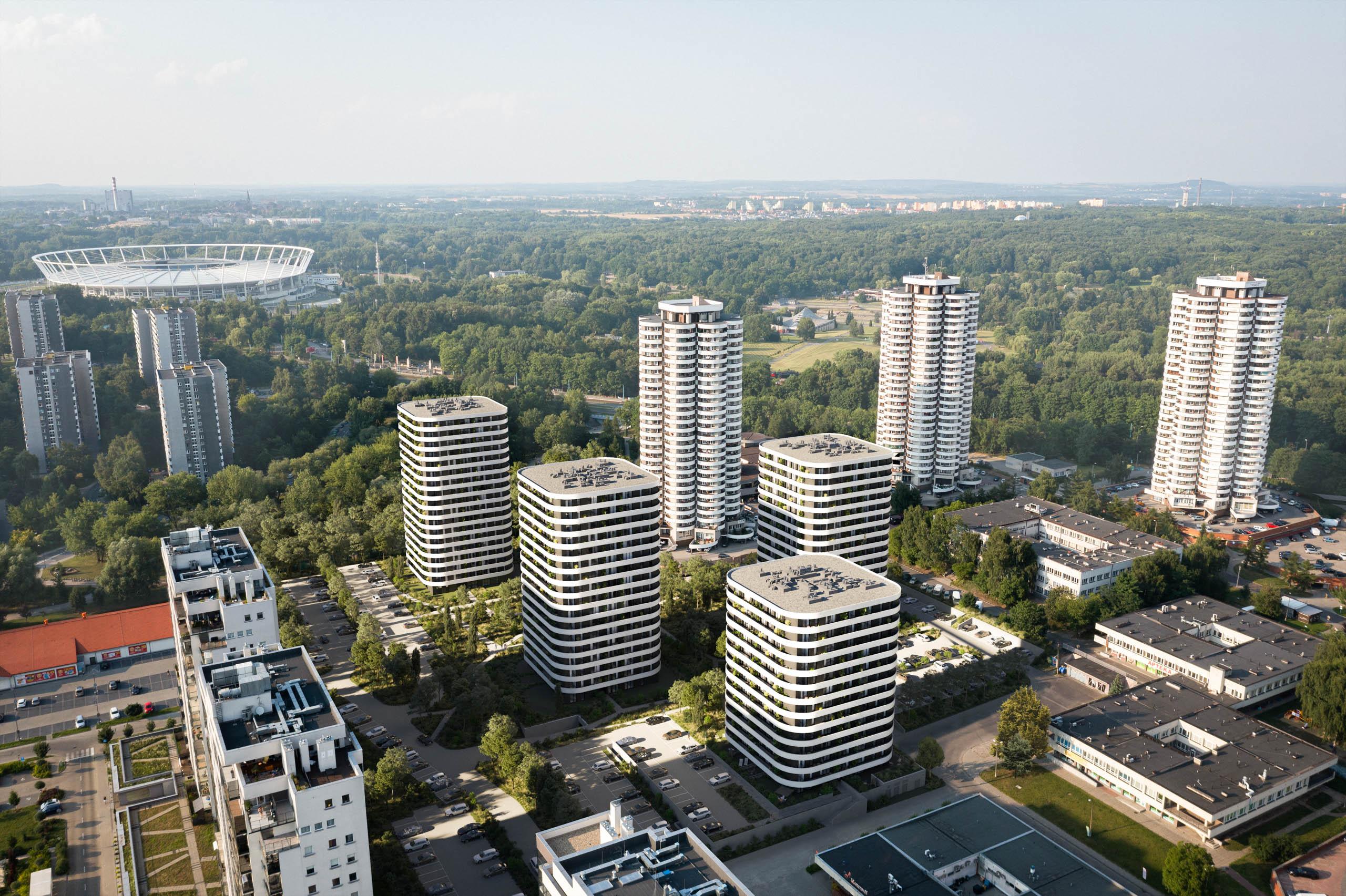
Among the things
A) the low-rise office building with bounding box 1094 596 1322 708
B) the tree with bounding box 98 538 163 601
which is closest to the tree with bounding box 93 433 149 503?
the tree with bounding box 98 538 163 601

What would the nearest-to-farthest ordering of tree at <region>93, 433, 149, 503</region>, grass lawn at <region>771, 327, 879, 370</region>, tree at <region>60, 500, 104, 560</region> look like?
tree at <region>60, 500, 104, 560</region>, tree at <region>93, 433, 149, 503</region>, grass lawn at <region>771, 327, 879, 370</region>

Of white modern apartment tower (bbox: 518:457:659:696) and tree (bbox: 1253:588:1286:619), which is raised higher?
white modern apartment tower (bbox: 518:457:659:696)

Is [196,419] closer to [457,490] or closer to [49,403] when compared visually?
[49,403]

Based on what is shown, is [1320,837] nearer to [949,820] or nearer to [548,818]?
[949,820]

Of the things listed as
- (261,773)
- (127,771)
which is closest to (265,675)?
(261,773)

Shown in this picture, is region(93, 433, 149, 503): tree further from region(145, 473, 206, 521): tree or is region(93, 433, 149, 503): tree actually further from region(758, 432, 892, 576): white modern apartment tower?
region(758, 432, 892, 576): white modern apartment tower

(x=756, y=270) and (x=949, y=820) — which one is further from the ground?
(x=756, y=270)
